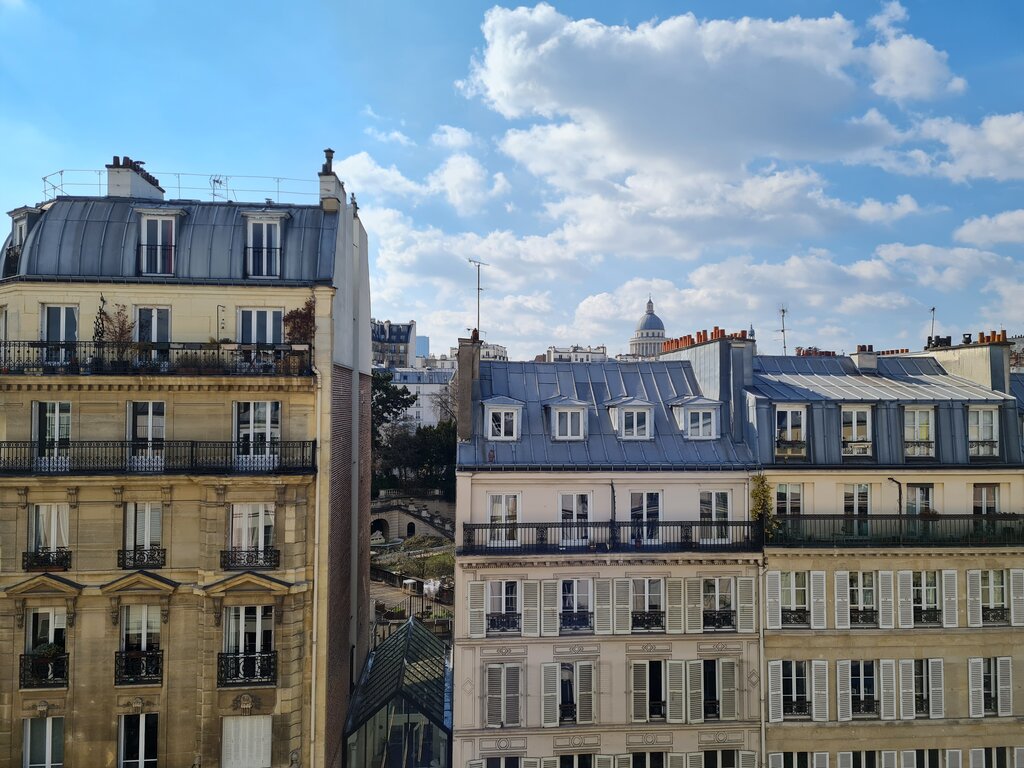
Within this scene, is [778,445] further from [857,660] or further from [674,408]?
[857,660]

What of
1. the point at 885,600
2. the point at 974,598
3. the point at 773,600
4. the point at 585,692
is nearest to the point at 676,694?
the point at 585,692

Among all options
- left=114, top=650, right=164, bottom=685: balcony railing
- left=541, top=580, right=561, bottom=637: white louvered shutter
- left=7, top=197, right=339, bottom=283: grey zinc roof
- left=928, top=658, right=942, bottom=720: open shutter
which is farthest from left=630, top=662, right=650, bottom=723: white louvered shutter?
left=7, top=197, right=339, bottom=283: grey zinc roof

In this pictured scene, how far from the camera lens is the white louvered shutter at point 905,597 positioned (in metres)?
24.0

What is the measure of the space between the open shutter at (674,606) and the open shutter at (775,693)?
347cm

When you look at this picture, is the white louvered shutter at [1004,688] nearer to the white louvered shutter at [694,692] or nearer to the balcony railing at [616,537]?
the balcony railing at [616,537]

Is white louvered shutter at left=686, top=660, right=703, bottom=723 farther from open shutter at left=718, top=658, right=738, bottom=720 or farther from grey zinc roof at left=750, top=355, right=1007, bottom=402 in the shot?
grey zinc roof at left=750, top=355, right=1007, bottom=402

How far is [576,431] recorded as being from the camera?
2531 centimetres

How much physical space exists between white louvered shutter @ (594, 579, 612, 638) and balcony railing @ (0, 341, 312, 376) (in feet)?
39.8

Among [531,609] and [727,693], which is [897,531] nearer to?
[727,693]

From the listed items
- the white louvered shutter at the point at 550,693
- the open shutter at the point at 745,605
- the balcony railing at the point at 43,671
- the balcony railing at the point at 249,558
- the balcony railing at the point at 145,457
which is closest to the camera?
the balcony railing at the point at 43,671

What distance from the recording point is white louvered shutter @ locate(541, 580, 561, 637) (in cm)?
2331

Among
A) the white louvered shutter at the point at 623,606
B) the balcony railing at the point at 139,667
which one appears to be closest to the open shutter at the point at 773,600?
the white louvered shutter at the point at 623,606

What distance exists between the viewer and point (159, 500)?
21219mm

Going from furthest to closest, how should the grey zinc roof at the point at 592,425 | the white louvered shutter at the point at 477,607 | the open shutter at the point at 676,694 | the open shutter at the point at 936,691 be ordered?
the grey zinc roof at the point at 592,425, the open shutter at the point at 936,691, the open shutter at the point at 676,694, the white louvered shutter at the point at 477,607
